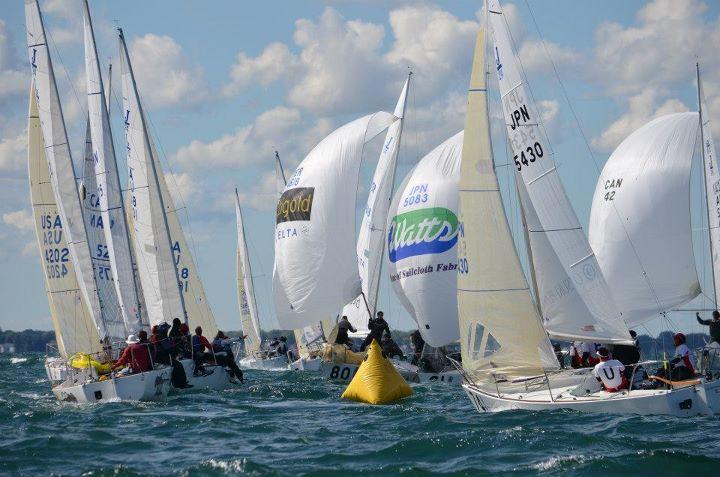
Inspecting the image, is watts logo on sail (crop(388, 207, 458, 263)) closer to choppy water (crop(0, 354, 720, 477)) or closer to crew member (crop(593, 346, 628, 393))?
choppy water (crop(0, 354, 720, 477))

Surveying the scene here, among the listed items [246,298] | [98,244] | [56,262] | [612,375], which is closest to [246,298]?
[246,298]

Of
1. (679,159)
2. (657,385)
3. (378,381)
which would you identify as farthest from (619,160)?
(657,385)

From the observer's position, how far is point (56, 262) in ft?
97.3

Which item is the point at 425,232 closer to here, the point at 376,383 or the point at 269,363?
the point at 376,383

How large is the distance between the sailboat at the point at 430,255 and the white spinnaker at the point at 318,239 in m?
1.46

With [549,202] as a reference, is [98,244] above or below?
above

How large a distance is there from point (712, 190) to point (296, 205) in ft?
34.1

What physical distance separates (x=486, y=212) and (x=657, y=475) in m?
6.90

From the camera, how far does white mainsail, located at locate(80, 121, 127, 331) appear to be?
2944 centimetres

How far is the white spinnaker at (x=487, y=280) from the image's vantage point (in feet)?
63.7

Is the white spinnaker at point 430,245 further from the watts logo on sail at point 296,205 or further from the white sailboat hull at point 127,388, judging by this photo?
Answer: the white sailboat hull at point 127,388

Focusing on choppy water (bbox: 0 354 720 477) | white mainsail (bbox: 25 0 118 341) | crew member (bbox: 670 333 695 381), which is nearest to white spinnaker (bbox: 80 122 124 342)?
white mainsail (bbox: 25 0 118 341)

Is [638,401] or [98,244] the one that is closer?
[638,401]

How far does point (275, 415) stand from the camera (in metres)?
20.7
